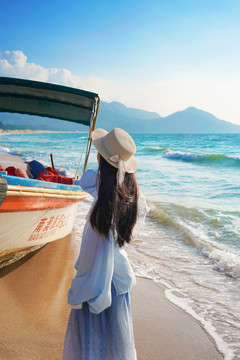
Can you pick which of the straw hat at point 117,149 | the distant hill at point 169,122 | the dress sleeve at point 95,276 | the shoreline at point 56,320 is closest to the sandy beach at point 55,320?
the shoreline at point 56,320

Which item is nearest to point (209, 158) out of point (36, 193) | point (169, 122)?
point (36, 193)

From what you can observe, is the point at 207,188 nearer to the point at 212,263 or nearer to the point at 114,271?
the point at 212,263

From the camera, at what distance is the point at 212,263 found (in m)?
4.88

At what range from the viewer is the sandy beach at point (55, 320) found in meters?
2.62

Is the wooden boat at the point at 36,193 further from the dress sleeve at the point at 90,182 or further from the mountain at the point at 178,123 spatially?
the mountain at the point at 178,123

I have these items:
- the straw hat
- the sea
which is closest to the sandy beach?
the sea

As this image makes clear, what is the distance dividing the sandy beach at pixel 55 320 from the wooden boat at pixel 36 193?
15.7 inches

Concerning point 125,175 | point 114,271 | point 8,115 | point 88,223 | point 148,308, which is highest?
point 8,115

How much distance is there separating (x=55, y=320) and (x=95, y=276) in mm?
1564

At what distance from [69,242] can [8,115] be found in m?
2.67

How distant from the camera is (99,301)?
1.63 meters

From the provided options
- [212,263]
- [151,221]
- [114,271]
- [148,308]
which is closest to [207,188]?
[151,221]

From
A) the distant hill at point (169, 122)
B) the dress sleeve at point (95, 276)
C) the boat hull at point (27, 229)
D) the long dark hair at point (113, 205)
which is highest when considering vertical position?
the distant hill at point (169, 122)

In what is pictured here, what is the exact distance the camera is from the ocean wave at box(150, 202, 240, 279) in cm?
471
